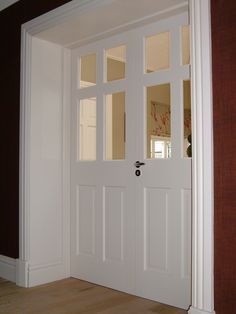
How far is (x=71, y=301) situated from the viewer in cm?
281

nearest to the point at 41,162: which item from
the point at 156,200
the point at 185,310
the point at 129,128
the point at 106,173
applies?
the point at 106,173

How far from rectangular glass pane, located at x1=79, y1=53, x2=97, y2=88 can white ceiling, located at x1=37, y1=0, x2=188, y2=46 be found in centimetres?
15

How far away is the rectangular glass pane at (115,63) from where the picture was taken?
315 centimetres

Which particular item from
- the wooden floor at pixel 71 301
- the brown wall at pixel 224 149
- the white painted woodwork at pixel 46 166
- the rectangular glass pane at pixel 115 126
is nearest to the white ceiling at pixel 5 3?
the white painted woodwork at pixel 46 166

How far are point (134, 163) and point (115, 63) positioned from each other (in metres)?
0.87

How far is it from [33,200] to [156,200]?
1.07 m

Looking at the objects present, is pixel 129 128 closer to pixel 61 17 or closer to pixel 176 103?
→ pixel 176 103

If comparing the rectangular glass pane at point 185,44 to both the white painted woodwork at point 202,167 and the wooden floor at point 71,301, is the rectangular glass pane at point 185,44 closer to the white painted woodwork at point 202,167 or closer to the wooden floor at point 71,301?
the white painted woodwork at point 202,167

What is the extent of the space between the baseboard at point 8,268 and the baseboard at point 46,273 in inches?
7.9

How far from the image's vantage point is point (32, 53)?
3289 millimetres

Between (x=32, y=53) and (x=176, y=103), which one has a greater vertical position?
(x=32, y=53)

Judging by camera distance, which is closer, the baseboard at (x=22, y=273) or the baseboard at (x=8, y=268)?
the baseboard at (x=22, y=273)

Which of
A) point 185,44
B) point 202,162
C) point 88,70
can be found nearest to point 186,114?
point 185,44

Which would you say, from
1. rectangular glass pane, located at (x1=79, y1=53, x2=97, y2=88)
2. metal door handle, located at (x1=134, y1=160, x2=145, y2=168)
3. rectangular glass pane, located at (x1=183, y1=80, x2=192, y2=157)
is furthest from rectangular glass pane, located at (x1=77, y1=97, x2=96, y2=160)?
rectangular glass pane, located at (x1=183, y1=80, x2=192, y2=157)
